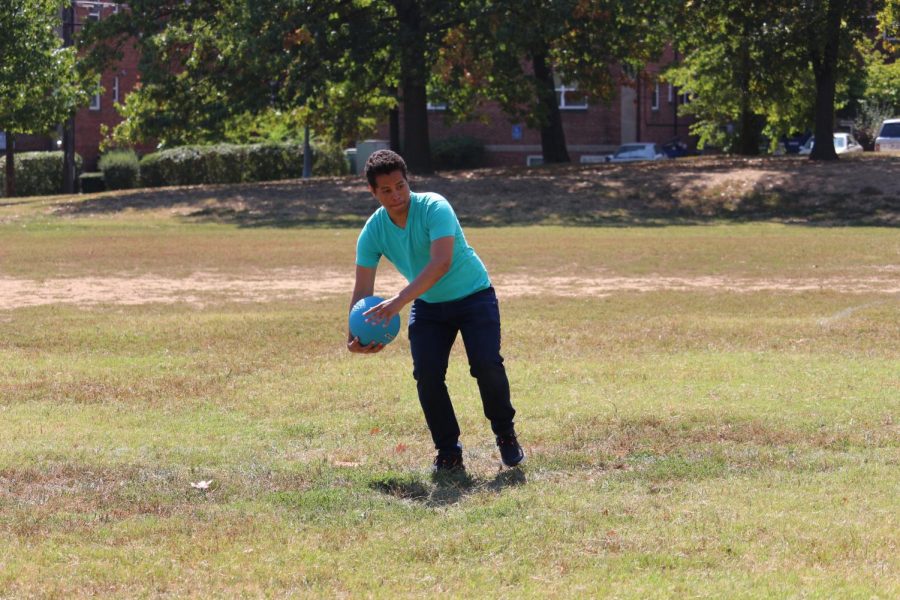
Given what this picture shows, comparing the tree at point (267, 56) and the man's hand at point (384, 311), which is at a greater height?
the tree at point (267, 56)

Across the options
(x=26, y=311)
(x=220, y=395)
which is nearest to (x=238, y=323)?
(x=26, y=311)

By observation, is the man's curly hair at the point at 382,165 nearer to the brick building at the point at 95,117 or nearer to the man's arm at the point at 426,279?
the man's arm at the point at 426,279

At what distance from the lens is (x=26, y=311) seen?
16062 mm

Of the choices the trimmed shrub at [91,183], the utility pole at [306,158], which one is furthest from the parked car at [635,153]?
the trimmed shrub at [91,183]

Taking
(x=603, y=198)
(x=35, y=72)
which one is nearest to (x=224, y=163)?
(x=35, y=72)

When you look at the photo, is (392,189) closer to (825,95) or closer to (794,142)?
(825,95)

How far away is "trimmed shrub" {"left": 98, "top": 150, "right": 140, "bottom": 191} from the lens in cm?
5525

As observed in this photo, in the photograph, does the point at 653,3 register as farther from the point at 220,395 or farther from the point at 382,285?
the point at 220,395

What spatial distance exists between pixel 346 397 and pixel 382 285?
9318 mm

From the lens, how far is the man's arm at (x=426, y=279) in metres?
6.82

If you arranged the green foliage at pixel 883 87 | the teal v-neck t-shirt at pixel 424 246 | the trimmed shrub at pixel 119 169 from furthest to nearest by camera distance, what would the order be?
the green foliage at pixel 883 87 < the trimmed shrub at pixel 119 169 < the teal v-neck t-shirt at pixel 424 246

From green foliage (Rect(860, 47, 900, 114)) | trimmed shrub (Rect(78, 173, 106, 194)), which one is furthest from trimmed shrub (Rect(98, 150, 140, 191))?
green foliage (Rect(860, 47, 900, 114))

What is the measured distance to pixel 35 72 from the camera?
40.5 m

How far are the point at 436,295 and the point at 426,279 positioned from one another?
34cm
